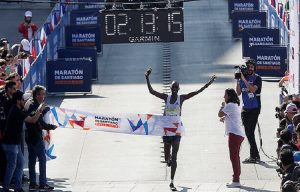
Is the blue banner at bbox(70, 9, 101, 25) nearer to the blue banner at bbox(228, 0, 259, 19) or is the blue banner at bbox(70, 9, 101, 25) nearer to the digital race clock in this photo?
the blue banner at bbox(228, 0, 259, 19)

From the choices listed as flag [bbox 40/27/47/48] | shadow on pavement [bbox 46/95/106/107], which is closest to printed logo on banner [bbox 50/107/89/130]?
shadow on pavement [bbox 46/95/106/107]

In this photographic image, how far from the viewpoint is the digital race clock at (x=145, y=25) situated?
86.6 feet

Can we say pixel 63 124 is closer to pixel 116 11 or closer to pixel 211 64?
pixel 116 11

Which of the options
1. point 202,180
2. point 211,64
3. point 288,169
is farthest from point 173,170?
point 211,64

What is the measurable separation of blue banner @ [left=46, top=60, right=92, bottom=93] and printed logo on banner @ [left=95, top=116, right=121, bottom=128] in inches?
311

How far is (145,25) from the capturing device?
86.8 feet

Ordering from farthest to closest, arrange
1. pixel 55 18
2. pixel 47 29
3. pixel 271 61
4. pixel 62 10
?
pixel 62 10
pixel 55 18
pixel 47 29
pixel 271 61

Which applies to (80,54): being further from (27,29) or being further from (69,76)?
(27,29)

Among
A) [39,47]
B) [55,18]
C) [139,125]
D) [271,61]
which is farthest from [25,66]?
[271,61]

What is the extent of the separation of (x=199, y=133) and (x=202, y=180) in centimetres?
429

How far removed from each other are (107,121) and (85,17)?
15478 mm

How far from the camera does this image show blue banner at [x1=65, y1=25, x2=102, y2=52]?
35250 mm

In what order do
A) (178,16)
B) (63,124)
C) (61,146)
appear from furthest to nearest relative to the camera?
(178,16) → (61,146) → (63,124)

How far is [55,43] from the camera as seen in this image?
110 ft
